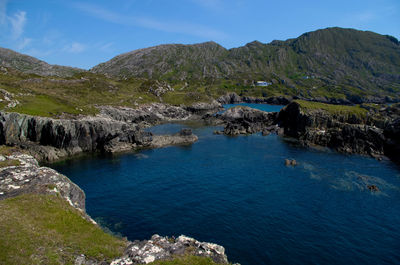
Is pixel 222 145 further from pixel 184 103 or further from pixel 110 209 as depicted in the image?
pixel 184 103

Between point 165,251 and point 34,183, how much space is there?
1883 centimetres

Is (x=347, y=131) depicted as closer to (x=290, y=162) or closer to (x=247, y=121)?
(x=290, y=162)

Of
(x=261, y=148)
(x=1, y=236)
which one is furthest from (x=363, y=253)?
(x=261, y=148)

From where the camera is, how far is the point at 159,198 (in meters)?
45.9

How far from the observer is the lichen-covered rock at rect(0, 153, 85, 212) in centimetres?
2578

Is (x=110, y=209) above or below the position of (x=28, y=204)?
below

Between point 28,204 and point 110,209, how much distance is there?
20586 mm

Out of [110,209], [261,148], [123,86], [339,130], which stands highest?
[123,86]

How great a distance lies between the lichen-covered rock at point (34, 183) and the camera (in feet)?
84.6

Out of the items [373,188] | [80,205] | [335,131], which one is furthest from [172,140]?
[373,188]

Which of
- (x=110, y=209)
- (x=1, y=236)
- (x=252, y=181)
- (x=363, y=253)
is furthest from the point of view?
→ (x=252, y=181)

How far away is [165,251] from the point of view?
1947 centimetres

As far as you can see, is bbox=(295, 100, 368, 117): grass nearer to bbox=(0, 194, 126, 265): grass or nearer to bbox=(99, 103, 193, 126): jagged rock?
bbox=(99, 103, 193, 126): jagged rock

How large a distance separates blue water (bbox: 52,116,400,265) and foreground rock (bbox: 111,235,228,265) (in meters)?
11.1
